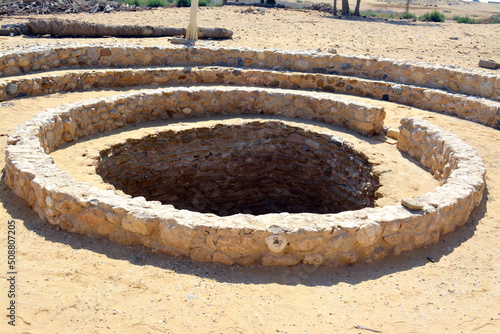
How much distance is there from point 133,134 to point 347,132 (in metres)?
4.10

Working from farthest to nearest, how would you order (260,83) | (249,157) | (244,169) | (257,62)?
(257,62) → (260,83) → (244,169) → (249,157)

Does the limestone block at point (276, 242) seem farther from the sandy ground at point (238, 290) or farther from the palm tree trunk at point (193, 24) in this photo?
the palm tree trunk at point (193, 24)

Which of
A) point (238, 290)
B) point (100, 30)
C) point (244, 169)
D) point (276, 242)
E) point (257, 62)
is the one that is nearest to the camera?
point (238, 290)

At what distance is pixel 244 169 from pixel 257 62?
309 cm

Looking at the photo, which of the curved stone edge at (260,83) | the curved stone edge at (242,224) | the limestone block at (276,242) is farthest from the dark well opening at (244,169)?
the limestone block at (276,242)

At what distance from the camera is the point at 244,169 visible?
9.13 metres

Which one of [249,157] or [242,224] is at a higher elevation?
[242,224]

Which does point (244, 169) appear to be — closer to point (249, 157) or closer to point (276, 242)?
point (249, 157)

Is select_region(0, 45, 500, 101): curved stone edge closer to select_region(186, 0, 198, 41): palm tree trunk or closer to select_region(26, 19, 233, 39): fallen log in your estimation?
select_region(186, 0, 198, 41): palm tree trunk

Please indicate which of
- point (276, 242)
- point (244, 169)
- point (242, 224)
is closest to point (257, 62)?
point (244, 169)

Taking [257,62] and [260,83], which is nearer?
[260,83]

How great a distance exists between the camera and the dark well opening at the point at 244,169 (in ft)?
25.8

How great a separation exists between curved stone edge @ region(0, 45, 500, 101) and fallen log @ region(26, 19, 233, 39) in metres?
3.17

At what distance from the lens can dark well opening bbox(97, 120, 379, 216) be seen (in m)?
7.88
